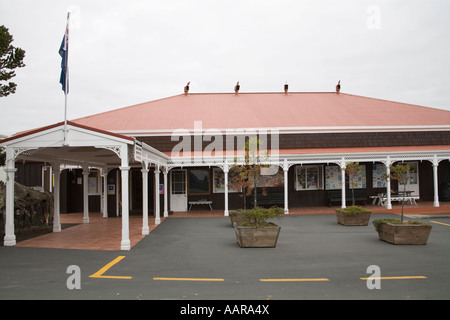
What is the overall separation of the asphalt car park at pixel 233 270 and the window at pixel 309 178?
8173 millimetres

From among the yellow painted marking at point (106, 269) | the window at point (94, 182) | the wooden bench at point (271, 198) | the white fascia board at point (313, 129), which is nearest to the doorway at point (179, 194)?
the white fascia board at point (313, 129)

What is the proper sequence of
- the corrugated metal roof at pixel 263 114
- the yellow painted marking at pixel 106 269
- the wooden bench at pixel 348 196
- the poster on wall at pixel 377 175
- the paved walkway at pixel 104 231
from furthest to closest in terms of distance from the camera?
the corrugated metal roof at pixel 263 114 → the poster on wall at pixel 377 175 → the wooden bench at pixel 348 196 → the paved walkway at pixel 104 231 → the yellow painted marking at pixel 106 269

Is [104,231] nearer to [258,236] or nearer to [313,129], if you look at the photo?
[258,236]

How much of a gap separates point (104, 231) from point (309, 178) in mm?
11371

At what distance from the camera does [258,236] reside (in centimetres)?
887

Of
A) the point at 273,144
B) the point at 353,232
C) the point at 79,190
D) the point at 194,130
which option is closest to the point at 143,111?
the point at 194,130

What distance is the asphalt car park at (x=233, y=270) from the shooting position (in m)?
5.25

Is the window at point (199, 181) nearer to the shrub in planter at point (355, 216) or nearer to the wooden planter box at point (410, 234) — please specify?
the shrub in planter at point (355, 216)

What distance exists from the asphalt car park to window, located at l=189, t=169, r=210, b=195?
761 cm

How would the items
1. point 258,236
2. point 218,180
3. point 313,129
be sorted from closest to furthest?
point 258,236 < point 218,180 < point 313,129

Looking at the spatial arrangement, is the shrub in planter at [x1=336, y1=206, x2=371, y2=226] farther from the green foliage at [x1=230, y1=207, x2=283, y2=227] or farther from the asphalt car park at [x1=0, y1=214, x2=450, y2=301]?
the green foliage at [x1=230, y1=207, x2=283, y2=227]

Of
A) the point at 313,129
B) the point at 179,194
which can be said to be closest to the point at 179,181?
the point at 179,194

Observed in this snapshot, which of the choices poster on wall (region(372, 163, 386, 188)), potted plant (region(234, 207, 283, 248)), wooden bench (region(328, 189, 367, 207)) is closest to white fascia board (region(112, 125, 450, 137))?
poster on wall (region(372, 163, 386, 188))

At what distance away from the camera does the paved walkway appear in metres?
9.69
